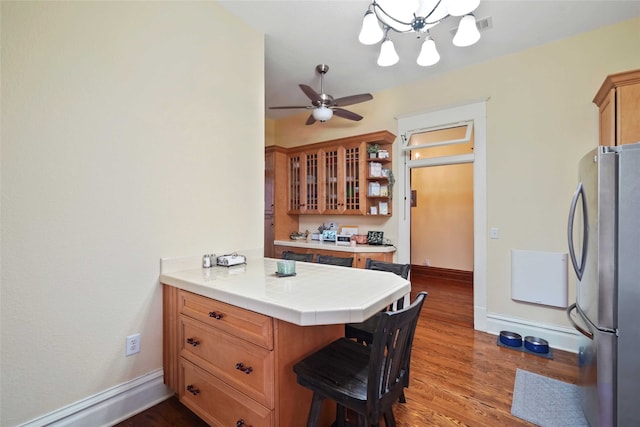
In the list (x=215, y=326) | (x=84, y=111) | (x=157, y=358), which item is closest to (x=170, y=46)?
(x=84, y=111)

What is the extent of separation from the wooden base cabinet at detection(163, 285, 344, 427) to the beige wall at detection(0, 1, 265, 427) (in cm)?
35

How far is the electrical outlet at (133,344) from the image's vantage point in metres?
1.76

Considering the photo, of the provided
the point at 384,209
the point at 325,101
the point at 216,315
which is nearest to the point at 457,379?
the point at 216,315

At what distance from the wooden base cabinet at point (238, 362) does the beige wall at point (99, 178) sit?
0.35m

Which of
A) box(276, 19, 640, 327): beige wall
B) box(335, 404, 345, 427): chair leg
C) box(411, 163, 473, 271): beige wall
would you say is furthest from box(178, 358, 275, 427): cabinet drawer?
box(411, 163, 473, 271): beige wall

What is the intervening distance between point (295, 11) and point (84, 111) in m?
1.76

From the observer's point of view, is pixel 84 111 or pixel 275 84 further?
pixel 275 84

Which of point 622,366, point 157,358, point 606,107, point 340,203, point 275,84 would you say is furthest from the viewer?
point 340,203

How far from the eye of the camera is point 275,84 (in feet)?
12.2

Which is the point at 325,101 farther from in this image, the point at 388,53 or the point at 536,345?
the point at 536,345

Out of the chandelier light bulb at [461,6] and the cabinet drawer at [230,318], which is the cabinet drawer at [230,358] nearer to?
A: the cabinet drawer at [230,318]

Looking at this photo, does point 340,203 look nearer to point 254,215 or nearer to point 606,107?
point 254,215

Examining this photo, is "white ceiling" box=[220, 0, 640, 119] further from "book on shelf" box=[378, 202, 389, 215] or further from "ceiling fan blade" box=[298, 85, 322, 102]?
"book on shelf" box=[378, 202, 389, 215]

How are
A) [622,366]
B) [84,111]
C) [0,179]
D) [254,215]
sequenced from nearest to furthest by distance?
[0,179], [622,366], [84,111], [254,215]
